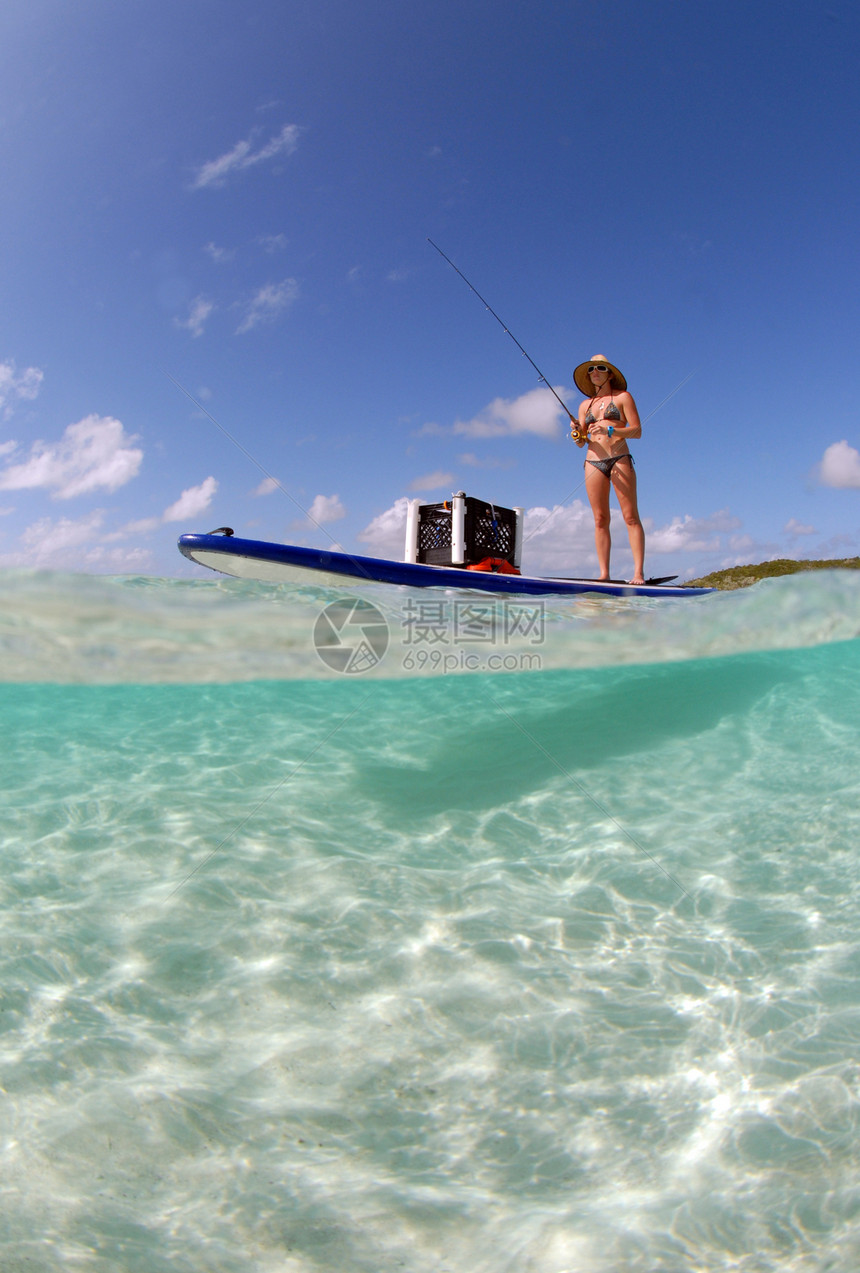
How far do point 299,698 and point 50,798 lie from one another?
12.2ft

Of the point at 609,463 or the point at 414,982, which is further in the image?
the point at 609,463

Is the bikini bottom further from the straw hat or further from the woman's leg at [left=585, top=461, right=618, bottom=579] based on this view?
the straw hat

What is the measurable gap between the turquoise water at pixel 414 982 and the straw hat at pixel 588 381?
3.33 m

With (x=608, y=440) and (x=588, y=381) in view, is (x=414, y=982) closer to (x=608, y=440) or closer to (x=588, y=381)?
(x=608, y=440)

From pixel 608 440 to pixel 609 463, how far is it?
0.29 metres

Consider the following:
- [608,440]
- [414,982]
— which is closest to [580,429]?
[608,440]

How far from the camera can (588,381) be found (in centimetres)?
855

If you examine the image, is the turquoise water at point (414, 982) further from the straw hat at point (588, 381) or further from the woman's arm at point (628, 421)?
the straw hat at point (588, 381)

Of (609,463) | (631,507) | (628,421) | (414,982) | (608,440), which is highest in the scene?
(628,421)

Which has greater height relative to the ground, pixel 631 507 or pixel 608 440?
pixel 608 440

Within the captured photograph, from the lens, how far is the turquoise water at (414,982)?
2.42 meters

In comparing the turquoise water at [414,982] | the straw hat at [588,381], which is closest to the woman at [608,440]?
the straw hat at [588,381]

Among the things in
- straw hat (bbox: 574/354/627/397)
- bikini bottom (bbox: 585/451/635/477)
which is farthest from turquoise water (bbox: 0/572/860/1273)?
straw hat (bbox: 574/354/627/397)

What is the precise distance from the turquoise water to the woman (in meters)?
1.78
